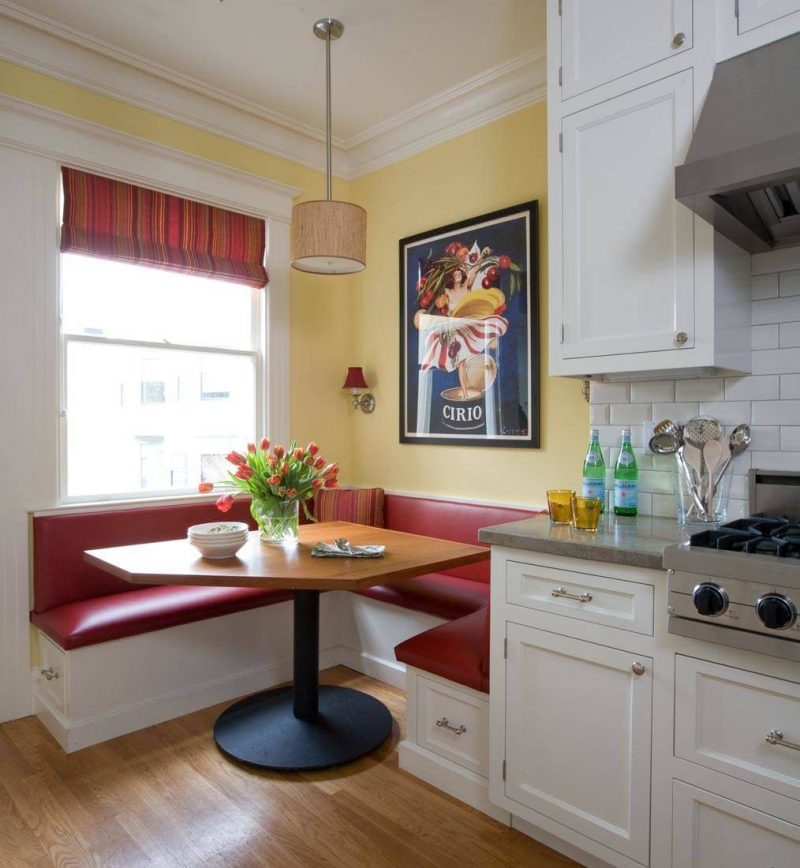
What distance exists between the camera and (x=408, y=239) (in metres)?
3.75

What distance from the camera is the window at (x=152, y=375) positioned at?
10.1 ft

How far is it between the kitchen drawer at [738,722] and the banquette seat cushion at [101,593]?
202 cm

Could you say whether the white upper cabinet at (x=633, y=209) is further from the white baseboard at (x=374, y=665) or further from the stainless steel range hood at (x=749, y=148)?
the white baseboard at (x=374, y=665)

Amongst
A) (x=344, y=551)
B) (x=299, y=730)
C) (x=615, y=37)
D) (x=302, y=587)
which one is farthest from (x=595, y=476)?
(x=299, y=730)

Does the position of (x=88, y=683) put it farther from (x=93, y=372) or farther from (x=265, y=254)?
(x=265, y=254)

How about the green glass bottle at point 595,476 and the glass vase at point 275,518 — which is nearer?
the green glass bottle at point 595,476

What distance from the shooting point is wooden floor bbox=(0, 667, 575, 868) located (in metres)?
1.89


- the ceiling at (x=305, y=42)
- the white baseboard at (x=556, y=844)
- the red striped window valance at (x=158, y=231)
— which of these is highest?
the ceiling at (x=305, y=42)

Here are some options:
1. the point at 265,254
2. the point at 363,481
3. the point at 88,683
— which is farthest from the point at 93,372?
the point at 363,481

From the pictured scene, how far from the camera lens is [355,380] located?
394cm

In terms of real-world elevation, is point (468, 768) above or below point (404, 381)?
below

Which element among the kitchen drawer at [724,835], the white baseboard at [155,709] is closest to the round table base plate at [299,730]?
the white baseboard at [155,709]

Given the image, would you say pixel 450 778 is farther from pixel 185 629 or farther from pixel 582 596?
pixel 185 629

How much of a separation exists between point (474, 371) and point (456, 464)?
53 centimetres
